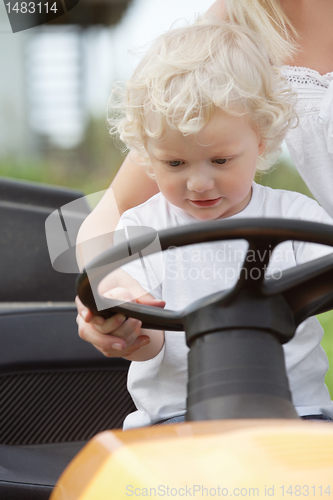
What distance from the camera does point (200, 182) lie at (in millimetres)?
851

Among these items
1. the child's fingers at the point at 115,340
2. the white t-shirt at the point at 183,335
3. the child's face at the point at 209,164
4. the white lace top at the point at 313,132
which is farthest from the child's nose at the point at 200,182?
the white lace top at the point at 313,132

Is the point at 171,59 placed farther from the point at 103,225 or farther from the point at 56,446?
the point at 56,446

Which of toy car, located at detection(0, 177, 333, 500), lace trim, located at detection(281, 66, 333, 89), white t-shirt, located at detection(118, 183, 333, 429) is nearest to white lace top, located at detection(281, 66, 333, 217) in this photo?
lace trim, located at detection(281, 66, 333, 89)

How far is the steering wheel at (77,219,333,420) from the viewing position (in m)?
0.56

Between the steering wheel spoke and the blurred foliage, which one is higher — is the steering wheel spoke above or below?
above

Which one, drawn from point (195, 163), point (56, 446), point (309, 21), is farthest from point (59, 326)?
point (309, 21)

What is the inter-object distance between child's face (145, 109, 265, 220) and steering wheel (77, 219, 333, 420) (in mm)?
262

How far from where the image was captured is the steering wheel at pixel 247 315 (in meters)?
0.56

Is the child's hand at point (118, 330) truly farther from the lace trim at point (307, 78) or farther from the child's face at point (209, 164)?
the lace trim at point (307, 78)

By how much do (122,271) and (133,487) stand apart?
459 millimetres

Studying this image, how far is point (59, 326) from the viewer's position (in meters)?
1.28

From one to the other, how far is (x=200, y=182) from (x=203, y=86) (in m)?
0.15

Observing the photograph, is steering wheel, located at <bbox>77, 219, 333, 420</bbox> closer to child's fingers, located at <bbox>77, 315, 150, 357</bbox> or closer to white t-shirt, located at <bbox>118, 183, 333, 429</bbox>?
child's fingers, located at <bbox>77, 315, 150, 357</bbox>

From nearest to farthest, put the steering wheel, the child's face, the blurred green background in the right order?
1. the steering wheel
2. the child's face
3. the blurred green background
